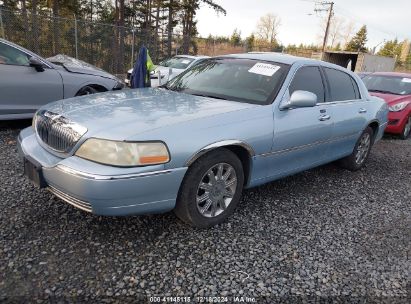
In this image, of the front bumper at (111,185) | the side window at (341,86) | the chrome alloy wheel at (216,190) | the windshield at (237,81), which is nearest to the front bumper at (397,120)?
the side window at (341,86)

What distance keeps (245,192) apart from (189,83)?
1405 mm

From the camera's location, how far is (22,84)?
5.50 m

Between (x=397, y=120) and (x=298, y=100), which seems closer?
(x=298, y=100)

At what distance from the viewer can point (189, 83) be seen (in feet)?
13.0

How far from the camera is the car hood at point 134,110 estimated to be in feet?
8.54

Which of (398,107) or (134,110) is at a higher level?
(134,110)

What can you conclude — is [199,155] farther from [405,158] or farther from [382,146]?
[382,146]

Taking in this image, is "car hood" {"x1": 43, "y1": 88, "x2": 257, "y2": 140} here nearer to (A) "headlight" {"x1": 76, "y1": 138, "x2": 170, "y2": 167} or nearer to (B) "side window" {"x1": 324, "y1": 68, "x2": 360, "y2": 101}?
(A) "headlight" {"x1": 76, "y1": 138, "x2": 170, "y2": 167}

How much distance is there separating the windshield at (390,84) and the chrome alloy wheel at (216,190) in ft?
22.3

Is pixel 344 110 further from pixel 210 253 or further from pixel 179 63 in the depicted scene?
pixel 179 63

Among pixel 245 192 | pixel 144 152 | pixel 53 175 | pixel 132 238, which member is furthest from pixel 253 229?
pixel 53 175

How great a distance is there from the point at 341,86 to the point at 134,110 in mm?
2899

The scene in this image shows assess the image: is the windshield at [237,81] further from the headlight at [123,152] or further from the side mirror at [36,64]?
the side mirror at [36,64]

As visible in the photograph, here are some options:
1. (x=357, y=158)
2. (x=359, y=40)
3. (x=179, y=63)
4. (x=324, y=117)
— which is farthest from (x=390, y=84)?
(x=359, y=40)
